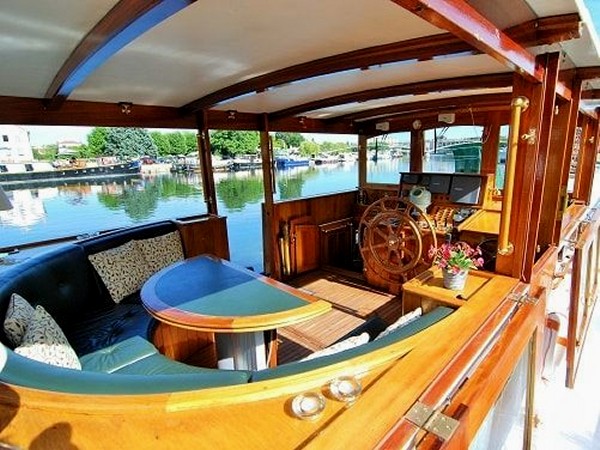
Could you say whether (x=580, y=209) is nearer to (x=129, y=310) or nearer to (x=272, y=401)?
(x=272, y=401)

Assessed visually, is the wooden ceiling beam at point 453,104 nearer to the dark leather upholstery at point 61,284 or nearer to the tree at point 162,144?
the dark leather upholstery at point 61,284

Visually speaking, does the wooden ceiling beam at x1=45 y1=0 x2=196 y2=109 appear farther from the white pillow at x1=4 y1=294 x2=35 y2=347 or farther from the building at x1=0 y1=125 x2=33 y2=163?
the building at x1=0 y1=125 x2=33 y2=163

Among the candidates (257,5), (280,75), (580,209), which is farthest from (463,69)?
(580,209)

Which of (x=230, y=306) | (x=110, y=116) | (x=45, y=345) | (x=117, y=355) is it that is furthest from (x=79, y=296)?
(x=110, y=116)

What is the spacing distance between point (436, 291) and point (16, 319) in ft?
6.62

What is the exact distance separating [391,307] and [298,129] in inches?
105

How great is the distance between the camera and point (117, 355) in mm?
1874

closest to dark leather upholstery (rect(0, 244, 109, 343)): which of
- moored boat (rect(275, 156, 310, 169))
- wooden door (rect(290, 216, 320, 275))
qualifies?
wooden door (rect(290, 216, 320, 275))

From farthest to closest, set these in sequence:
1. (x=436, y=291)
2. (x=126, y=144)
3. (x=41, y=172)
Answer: (x=126, y=144) → (x=41, y=172) → (x=436, y=291)

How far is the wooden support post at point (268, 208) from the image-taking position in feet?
13.3

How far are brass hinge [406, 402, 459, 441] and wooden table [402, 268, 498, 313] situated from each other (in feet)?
2.45

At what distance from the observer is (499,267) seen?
1728mm

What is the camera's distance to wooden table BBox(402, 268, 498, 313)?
4.95ft

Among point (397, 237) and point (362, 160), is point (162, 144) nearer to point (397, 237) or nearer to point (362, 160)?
point (362, 160)
